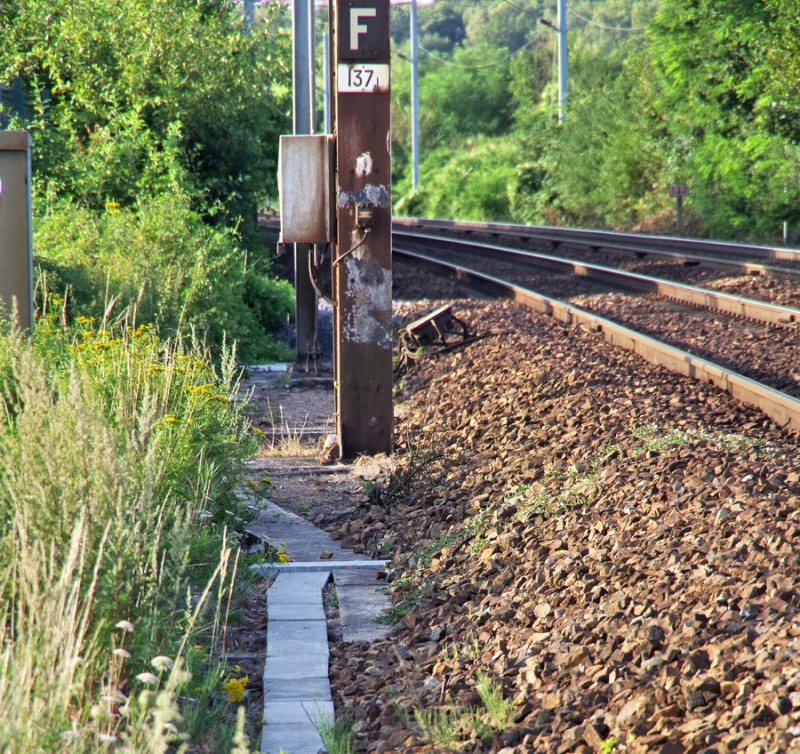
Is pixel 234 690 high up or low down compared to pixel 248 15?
down

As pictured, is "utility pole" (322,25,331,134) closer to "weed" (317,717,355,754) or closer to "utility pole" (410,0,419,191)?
"weed" (317,717,355,754)

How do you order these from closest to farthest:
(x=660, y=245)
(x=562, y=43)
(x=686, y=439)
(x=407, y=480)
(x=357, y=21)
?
(x=686, y=439) < (x=407, y=480) < (x=357, y=21) < (x=660, y=245) < (x=562, y=43)

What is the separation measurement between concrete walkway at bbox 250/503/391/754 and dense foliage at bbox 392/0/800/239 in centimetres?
2405

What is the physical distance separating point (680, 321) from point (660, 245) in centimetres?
1251

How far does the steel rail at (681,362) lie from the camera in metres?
8.06

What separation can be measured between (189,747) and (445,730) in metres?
0.84

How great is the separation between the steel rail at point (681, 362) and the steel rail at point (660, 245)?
432 centimetres

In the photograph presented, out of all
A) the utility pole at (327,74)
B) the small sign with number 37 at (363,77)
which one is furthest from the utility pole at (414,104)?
the small sign with number 37 at (363,77)

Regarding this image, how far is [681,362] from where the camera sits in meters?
10.2

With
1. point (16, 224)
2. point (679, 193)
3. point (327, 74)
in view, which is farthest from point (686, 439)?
point (679, 193)

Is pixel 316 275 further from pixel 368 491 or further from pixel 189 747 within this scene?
pixel 189 747

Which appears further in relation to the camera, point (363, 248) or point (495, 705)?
point (363, 248)

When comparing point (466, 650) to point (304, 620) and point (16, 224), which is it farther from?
point (16, 224)

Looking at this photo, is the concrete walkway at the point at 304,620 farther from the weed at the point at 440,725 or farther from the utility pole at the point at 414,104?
the utility pole at the point at 414,104
